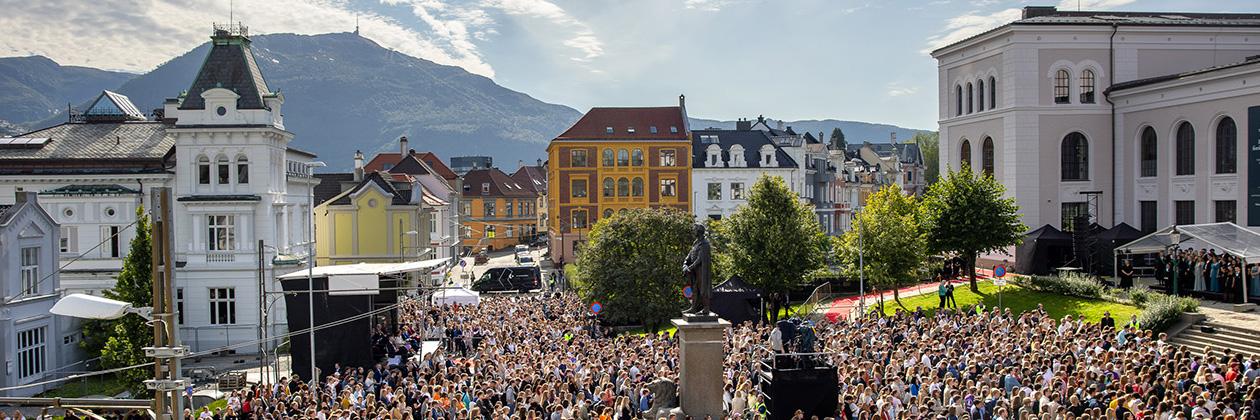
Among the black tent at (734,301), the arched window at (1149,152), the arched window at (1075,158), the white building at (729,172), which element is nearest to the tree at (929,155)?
the white building at (729,172)

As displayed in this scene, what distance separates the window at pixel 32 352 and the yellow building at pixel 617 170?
139 ft

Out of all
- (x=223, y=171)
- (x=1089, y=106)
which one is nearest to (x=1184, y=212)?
(x=1089, y=106)

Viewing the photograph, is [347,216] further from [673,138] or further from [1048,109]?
[1048,109]

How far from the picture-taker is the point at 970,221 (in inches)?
1425

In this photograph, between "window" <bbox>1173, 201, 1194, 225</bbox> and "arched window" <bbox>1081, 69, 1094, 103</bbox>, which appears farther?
"arched window" <bbox>1081, 69, 1094, 103</bbox>

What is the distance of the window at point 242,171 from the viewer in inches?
1531

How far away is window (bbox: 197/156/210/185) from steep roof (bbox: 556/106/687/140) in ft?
116

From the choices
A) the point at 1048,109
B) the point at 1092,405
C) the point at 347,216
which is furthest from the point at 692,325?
the point at 347,216

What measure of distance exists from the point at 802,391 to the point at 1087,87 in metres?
32.5

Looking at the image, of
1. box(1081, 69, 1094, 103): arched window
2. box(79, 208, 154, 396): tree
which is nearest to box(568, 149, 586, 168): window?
box(1081, 69, 1094, 103): arched window

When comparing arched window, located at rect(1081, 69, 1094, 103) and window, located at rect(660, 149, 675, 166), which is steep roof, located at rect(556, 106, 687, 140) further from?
arched window, located at rect(1081, 69, 1094, 103)

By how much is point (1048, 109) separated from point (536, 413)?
33902 mm

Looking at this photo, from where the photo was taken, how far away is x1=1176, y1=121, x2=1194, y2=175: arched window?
39.8 m

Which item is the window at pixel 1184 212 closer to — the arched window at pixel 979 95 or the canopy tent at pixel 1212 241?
the canopy tent at pixel 1212 241
